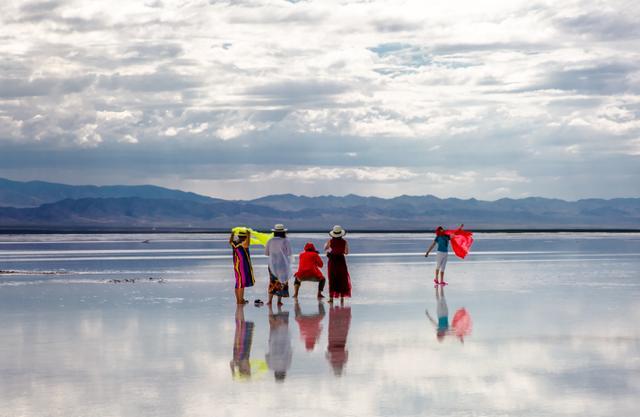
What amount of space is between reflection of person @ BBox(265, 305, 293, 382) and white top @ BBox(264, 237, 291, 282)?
7.33ft

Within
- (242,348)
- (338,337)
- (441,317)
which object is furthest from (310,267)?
(242,348)

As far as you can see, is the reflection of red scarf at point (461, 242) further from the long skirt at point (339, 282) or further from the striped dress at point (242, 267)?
the striped dress at point (242, 267)

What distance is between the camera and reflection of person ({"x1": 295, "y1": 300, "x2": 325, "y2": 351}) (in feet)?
47.3

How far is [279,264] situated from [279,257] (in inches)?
5.8

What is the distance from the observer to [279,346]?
14.0m

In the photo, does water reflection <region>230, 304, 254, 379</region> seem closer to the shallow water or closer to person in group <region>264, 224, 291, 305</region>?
the shallow water

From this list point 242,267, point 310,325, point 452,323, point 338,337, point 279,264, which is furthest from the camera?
point 279,264

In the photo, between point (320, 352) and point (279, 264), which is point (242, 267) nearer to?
point (279, 264)

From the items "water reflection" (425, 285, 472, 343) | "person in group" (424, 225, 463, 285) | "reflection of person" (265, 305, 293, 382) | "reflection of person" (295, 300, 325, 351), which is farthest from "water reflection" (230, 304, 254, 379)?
"person in group" (424, 225, 463, 285)

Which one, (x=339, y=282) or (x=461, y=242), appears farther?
(x=461, y=242)

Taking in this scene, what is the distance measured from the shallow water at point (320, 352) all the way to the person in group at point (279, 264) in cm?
57

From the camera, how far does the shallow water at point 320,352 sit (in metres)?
9.91

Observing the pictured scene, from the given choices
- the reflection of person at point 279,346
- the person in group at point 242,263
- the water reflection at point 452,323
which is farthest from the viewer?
the person in group at point 242,263

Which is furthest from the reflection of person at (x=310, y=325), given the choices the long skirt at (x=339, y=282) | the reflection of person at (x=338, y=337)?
the long skirt at (x=339, y=282)
